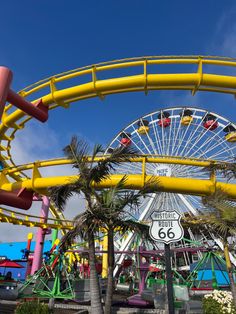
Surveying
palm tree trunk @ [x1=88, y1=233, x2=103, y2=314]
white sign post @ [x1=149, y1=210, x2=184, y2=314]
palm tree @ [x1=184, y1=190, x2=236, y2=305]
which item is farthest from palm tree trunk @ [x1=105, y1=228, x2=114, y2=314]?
palm tree @ [x1=184, y1=190, x2=236, y2=305]

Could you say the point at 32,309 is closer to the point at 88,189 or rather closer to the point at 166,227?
the point at 88,189

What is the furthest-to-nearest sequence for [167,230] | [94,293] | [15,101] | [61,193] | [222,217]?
1. [222,217]
2. [15,101]
3. [61,193]
4. [94,293]
5. [167,230]

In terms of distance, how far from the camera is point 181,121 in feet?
84.6

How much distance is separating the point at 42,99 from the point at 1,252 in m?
52.8

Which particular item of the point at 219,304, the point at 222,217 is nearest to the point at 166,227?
the point at 222,217

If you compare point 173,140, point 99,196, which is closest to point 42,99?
point 99,196

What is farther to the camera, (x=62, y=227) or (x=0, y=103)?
(x=62, y=227)

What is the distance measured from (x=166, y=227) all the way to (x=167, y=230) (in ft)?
0.16

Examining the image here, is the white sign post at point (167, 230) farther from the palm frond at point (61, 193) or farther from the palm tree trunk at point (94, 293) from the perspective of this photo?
the palm frond at point (61, 193)

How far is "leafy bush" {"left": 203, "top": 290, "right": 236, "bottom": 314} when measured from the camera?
299 inches

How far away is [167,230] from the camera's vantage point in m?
4.70

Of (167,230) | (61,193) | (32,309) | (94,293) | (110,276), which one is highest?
(61,193)

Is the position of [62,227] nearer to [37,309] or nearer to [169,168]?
[169,168]

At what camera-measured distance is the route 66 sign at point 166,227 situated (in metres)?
4.64
